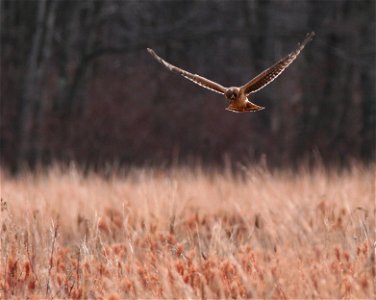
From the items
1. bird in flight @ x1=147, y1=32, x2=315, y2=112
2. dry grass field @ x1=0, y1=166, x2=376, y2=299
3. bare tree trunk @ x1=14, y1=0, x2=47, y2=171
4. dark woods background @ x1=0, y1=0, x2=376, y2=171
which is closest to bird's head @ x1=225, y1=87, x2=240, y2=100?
bird in flight @ x1=147, y1=32, x2=315, y2=112

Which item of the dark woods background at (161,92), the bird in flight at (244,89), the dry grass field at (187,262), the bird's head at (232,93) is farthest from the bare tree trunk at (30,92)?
the bird's head at (232,93)

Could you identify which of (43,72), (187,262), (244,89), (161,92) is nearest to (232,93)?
(244,89)

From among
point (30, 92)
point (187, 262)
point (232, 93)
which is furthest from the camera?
point (30, 92)

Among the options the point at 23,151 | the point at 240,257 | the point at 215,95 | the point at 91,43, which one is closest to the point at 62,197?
the point at 240,257

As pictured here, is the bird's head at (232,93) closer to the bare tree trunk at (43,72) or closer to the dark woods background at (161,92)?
the dark woods background at (161,92)

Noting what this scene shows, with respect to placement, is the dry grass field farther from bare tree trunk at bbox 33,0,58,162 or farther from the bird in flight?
bare tree trunk at bbox 33,0,58,162

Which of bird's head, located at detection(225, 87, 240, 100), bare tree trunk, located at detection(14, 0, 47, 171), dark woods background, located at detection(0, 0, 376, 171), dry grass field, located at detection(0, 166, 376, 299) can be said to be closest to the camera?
bird's head, located at detection(225, 87, 240, 100)

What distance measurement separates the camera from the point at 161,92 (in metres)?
17.7

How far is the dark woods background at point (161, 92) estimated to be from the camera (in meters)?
13.3

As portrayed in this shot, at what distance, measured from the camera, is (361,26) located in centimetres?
1506

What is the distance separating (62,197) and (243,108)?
5373 mm

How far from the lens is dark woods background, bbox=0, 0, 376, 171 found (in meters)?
13.3

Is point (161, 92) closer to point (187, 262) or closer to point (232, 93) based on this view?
point (187, 262)

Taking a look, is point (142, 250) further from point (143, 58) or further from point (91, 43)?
point (143, 58)
